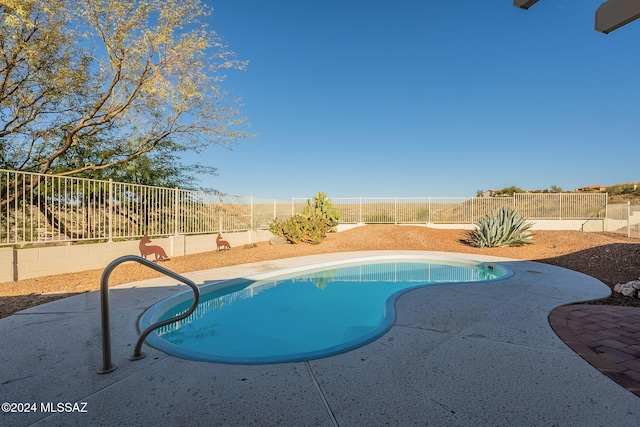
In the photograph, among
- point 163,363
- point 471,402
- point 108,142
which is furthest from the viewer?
point 108,142

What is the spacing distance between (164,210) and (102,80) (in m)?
4.44

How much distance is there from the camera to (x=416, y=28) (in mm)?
12328

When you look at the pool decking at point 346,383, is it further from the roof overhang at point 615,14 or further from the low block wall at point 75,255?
the low block wall at point 75,255

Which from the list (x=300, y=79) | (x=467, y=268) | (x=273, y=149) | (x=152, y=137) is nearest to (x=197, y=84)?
(x=152, y=137)

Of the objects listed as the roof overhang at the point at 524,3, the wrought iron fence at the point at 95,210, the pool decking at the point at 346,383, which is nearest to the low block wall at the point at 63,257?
the wrought iron fence at the point at 95,210

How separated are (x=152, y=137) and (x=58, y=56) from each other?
10.4ft

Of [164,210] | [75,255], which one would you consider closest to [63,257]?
[75,255]

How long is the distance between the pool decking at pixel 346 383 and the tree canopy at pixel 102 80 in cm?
765

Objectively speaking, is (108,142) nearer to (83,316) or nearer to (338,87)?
(83,316)

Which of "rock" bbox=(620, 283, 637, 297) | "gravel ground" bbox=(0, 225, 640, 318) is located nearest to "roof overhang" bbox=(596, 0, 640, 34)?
"gravel ground" bbox=(0, 225, 640, 318)

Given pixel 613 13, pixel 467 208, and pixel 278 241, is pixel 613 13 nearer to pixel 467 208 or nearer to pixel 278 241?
pixel 278 241

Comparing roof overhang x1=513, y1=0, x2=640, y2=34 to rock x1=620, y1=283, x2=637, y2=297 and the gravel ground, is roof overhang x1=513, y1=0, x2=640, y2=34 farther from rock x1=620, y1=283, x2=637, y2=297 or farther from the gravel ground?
rock x1=620, y1=283, x2=637, y2=297

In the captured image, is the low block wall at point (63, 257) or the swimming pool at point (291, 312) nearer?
the swimming pool at point (291, 312)

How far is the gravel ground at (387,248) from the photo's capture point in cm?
486
